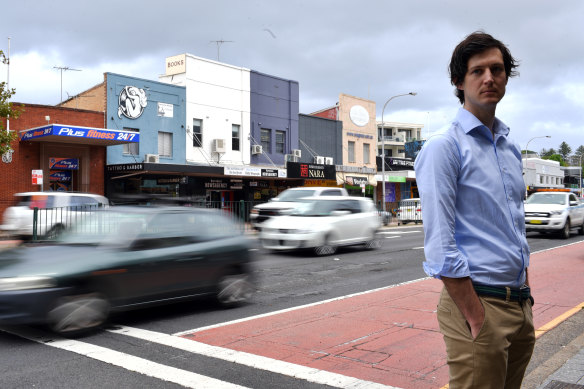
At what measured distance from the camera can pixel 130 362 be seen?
5242mm

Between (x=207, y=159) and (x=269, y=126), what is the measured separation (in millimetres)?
5384

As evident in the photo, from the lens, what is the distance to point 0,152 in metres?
19.9

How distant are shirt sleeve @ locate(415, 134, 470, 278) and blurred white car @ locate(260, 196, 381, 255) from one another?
12197mm

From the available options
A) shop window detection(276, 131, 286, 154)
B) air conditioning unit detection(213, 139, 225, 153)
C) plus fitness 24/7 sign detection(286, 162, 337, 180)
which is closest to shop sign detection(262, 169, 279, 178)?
plus fitness 24/7 sign detection(286, 162, 337, 180)

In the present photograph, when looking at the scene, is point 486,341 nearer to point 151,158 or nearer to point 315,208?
point 315,208

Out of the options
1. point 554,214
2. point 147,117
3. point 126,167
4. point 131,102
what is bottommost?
point 554,214

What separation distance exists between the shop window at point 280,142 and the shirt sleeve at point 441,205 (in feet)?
103

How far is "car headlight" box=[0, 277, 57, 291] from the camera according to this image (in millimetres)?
5801

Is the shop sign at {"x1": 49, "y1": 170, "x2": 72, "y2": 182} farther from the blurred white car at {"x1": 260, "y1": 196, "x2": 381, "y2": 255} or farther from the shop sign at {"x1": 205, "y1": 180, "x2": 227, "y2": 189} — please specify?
the blurred white car at {"x1": 260, "y1": 196, "x2": 381, "y2": 255}

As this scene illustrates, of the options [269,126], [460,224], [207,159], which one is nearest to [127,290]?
[460,224]

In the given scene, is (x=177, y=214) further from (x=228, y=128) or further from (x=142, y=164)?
(x=228, y=128)

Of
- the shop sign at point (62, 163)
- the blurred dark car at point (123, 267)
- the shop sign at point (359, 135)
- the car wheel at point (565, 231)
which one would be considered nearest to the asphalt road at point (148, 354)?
the blurred dark car at point (123, 267)

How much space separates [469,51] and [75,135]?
836 inches

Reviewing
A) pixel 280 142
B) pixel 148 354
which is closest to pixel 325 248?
pixel 148 354
